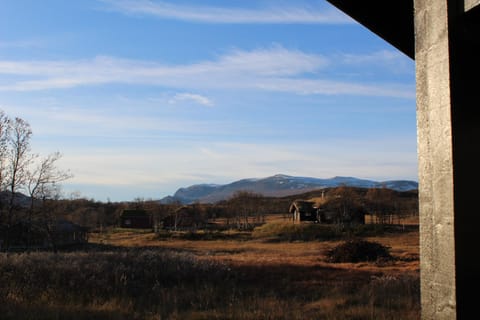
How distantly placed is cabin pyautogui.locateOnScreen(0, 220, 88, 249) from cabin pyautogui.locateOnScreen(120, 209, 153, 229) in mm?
39231

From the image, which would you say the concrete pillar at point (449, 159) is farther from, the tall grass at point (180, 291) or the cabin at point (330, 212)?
the cabin at point (330, 212)

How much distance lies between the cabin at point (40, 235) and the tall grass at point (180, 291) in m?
19.6

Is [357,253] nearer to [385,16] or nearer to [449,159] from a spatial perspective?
[385,16]

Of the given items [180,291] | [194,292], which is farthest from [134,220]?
[194,292]

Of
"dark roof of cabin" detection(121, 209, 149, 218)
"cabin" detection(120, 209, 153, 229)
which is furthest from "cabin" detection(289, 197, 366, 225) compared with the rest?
"dark roof of cabin" detection(121, 209, 149, 218)

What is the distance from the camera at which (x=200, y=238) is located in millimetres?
60062

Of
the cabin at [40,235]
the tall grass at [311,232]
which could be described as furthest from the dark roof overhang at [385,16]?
the tall grass at [311,232]

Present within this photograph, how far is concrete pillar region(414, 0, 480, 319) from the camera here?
1.98m

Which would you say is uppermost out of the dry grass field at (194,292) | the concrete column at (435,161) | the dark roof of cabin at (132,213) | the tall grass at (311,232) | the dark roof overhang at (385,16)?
the dark roof overhang at (385,16)

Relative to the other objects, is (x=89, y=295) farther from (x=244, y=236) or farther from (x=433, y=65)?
(x=244, y=236)

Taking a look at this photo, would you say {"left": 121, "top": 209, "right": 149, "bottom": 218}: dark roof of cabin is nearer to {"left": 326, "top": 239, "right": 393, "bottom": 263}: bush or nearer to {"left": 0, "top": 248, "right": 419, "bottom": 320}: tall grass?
{"left": 326, "top": 239, "right": 393, "bottom": 263}: bush

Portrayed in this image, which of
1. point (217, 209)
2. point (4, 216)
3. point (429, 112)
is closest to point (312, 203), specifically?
point (217, 209)

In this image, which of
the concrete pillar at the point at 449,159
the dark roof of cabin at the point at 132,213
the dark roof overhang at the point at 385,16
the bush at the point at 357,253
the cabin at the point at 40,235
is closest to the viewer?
the concrete pillar at the point at 449,159

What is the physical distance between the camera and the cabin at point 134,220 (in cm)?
8794
